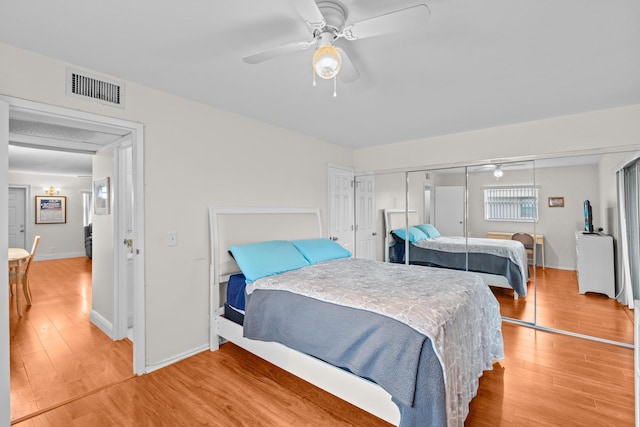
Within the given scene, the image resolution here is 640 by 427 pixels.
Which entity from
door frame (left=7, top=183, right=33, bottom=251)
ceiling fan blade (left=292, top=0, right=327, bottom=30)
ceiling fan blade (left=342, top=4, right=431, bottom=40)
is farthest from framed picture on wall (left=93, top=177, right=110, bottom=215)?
door frame (left=7, top=183, right=33, bottom=251)

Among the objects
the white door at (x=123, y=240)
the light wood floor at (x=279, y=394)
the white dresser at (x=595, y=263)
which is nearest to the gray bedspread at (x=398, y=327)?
the light wood floor at (x=279, y=394)

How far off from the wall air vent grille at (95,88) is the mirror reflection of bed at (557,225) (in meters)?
3.71

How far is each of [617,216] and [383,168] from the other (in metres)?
2.74

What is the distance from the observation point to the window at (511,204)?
351cm

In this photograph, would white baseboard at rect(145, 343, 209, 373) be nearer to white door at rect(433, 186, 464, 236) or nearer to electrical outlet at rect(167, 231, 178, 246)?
electrical outlet at rect(167, 231, 178, 246)

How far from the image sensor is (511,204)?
366 cm

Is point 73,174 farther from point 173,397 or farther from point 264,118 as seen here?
point 173,397

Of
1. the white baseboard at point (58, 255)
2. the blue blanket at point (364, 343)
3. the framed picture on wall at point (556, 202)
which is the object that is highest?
the framed picture on wall at point (556, 202)

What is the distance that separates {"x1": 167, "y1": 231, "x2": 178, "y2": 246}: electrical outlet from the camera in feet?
8.89

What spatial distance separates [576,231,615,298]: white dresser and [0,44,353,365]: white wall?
12.1 ft

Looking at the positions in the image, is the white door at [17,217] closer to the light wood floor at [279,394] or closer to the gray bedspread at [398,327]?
the light wood floor at [279,394]

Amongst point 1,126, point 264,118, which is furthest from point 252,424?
point 264,118

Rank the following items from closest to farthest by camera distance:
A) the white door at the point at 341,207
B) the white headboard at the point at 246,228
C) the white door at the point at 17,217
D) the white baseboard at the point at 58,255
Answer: the white headboard at the point at 246,228 → the white door at the point at 341,207 → the white door at the point at 17,217 → the white baseboard at the point at 58,255

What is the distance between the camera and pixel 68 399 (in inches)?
85.7
